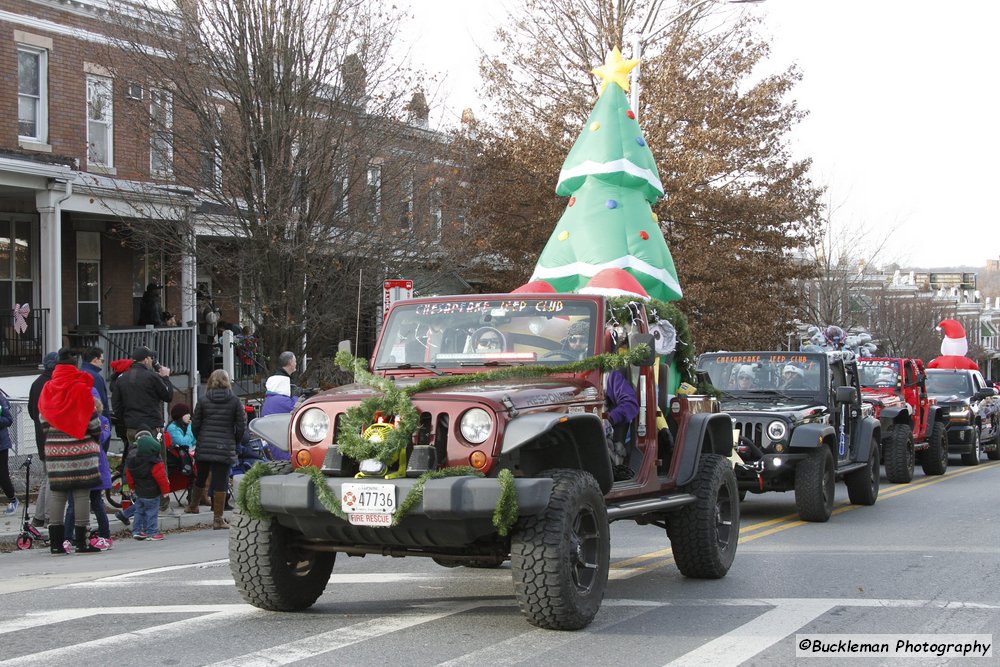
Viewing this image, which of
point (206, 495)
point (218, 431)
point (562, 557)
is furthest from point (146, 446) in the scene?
point (562, 557)

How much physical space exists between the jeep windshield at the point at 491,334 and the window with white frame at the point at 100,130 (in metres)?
14.3

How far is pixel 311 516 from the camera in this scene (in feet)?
21.2

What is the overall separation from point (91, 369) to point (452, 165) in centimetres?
1062

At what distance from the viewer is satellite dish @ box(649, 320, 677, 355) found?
8695 mm

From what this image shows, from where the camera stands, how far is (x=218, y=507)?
12.1 metres

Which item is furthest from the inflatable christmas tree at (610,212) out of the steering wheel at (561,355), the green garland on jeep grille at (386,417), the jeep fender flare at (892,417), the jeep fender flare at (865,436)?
the green garland on jeep grille at (386,417)

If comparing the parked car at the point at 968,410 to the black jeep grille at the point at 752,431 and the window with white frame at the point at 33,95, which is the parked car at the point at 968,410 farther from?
the window with white frame at the point at 33,95

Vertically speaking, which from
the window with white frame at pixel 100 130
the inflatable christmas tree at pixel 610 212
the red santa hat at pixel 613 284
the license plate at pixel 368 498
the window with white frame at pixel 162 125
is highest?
the window with white frame at pixel 100 130

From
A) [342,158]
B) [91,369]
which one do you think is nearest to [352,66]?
[342,158]

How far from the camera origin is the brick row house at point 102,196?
16.8m

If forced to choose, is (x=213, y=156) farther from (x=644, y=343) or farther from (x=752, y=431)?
(x=644, y=343)

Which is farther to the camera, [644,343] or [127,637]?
[644,343]

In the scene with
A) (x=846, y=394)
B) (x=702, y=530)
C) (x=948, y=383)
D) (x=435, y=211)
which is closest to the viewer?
(x=702, y=530)

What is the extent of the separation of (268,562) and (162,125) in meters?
10.6
